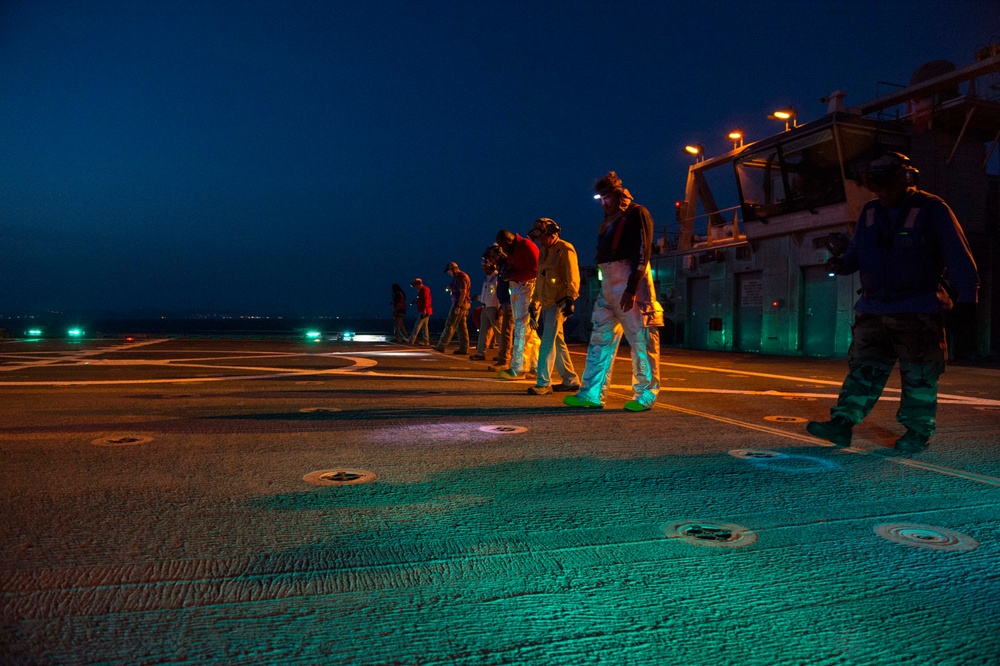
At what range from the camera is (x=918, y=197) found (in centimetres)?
412

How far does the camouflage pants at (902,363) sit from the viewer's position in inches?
159

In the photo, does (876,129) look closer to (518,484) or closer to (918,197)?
(918,197)

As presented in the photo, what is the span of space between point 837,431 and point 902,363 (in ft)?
1.82

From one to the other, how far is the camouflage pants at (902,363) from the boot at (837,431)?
4cm

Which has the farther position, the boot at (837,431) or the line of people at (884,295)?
the boot at (837,431)

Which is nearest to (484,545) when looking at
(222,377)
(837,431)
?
(837,431)

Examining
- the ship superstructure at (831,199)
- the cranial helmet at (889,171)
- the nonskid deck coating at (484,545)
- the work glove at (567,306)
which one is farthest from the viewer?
the ship superstructure at (831,199)

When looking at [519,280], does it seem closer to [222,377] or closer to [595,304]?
[595,304]

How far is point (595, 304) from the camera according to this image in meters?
5.92

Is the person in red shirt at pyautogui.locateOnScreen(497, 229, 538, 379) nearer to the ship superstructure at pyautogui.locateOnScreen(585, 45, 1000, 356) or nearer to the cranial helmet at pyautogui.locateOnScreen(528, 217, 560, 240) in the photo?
the cranial helmet at pyautogui.locateOnScreen(528, 217, 560, 240)

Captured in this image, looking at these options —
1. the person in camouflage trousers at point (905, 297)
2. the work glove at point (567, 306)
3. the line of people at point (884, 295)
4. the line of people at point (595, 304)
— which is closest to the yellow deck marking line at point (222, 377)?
the line of people at point (595, 304)

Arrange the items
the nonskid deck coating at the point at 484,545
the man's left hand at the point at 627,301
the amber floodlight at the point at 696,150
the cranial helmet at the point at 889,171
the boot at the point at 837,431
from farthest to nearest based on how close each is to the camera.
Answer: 1. the amber floodlight at the point at 696,150
2. the man's left hand at the point at 627,301
3. the boot at the point at 837,431
4. the cranial helmet at the point at 889,171
5. the nonskid deck coating at the point at 484,545

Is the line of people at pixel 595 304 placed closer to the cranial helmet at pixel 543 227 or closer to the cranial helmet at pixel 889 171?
the cranial helmet at pixel 543 227

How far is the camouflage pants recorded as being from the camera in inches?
159
